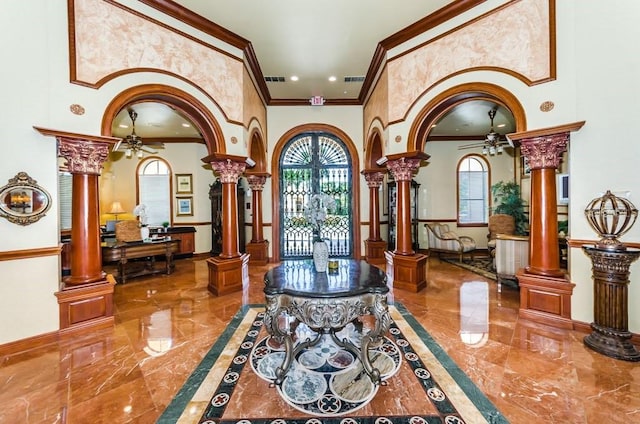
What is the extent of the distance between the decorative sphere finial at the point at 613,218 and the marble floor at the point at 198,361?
1065mm

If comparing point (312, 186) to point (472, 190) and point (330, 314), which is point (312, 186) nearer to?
point (472, 190)

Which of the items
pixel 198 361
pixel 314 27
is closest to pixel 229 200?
pixel 198 361

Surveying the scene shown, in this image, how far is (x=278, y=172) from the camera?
708cm

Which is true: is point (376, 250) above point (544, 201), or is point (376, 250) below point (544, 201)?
below

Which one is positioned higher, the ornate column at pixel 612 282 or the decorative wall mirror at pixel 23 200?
the decorative wall mirror at pixel 23 200

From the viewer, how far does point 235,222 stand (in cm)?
465

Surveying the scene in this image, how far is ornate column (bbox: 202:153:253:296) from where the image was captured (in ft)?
14.5

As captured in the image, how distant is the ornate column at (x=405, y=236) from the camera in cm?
452

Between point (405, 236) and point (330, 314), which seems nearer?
point (330, 314)

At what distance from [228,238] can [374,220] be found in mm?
3663

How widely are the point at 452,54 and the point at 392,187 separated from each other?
3955 millimetres

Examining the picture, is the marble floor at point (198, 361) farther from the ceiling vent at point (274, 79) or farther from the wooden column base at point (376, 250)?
the ceiling vent at point (274, 79)

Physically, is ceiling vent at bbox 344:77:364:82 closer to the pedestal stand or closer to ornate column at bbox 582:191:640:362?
ornate column at bbox 582:191:640:362

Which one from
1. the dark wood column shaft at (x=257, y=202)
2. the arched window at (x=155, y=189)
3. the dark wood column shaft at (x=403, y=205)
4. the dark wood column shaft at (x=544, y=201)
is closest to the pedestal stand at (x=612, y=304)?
the dark wood column shaft at (x=544, y=201)
